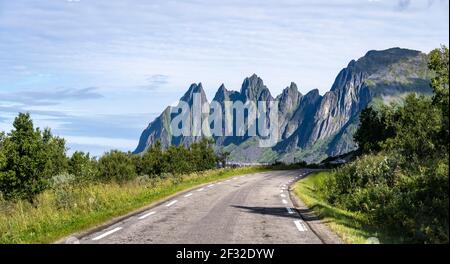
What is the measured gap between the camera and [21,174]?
25.6 m

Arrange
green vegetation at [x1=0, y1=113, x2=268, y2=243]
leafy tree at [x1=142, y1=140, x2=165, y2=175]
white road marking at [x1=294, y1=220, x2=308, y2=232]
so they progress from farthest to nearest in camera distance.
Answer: leafy tree at [x1=142, y1=140, x2=165, y2=175]
green vegetation at [x1=0, y1=113, x2=268, y2=243]
white road marking at [x1=294, y1=220, x2=308, y2=232]

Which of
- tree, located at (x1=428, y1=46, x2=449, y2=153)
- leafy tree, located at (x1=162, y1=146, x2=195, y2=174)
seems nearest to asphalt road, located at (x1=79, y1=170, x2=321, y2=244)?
tree, located at (x1=428, y1=46, x2=449, y2=153)

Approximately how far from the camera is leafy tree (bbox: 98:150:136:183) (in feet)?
174

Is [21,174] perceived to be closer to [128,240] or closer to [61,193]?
[61,193]

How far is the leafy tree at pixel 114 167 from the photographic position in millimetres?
53112

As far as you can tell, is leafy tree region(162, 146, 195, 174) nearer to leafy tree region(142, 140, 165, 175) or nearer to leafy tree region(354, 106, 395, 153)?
leafy tree region(142, 140, 165, 175)

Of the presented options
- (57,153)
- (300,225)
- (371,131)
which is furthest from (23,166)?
(371,131)

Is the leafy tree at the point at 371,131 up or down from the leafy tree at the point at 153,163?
up

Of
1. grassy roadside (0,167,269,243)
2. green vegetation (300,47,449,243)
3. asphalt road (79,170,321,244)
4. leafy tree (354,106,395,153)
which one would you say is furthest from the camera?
leafy tree (354,106,395,153)

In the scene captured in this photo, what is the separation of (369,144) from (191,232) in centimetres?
5827

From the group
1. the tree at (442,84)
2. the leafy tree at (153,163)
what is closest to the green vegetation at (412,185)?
the tree at (442,84)

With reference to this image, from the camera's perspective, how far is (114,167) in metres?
55.4

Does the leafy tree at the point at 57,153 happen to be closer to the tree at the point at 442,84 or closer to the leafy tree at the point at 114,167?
the leafy tree at the point at 114,167
